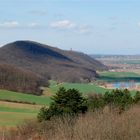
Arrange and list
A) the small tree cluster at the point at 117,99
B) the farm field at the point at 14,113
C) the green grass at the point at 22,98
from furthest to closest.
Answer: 1. the green grass at the point at 22,98
2. the farm field at the point at 14,113
3. the small tree cluster at the point at 117,99

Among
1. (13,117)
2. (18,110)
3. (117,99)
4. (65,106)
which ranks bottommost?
(13,117)

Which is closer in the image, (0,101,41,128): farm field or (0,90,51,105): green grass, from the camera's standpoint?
(0,101,41,128): farm field

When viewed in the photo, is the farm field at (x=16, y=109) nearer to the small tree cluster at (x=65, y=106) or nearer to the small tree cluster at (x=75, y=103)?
the small tree cluster at (x=65, y=106)

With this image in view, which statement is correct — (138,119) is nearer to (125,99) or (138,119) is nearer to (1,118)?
(125,99)

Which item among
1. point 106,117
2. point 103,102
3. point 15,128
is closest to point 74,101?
point 103,102

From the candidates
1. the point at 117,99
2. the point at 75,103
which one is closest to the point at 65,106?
the point at 75,103

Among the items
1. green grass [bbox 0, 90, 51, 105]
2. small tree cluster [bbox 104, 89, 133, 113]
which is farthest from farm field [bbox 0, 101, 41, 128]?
small tree cluster [bbox 104, 89, 133, 113]

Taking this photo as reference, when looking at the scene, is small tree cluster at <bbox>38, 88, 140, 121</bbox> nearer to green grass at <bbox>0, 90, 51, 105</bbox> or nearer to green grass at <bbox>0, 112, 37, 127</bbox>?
green grass at <bbox>0, 112, 37, 127</bbox>

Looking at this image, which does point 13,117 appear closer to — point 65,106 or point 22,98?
point 65,106

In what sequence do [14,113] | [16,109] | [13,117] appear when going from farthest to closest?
[16,109]
[14,113]
[13,117]

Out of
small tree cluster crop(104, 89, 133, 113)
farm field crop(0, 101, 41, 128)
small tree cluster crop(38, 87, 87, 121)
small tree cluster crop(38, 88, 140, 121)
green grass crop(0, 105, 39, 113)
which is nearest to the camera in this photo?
small tree cluster crop(38, 87, 87, 121)

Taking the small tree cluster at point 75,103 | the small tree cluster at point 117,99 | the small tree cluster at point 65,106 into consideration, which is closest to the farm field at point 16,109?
the small tree cluster at point 65,106
